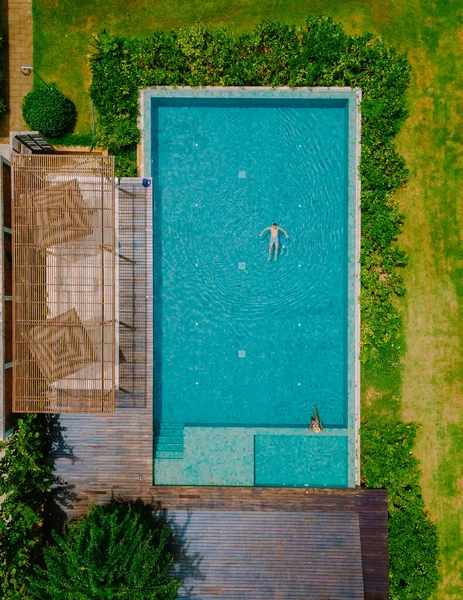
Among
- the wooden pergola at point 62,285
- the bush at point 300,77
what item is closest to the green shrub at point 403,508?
the bush at point 300,77

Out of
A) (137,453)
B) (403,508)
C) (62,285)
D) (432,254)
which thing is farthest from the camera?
(432,254)

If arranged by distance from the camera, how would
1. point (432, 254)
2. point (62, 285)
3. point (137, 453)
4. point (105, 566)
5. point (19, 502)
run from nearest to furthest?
1. point (105, 566)
2. point (19, 502)
3. point (62, 285)
4. point (137, 453)
5. point (432, 254)

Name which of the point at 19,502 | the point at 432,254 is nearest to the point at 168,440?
the point at 19,502

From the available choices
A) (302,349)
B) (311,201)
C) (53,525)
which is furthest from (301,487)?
(311,201)

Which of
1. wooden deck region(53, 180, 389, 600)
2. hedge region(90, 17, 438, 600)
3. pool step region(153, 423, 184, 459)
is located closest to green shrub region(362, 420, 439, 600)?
hedge region(90, 17, 438, 600)

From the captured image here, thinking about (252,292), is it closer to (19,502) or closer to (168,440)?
(168,440)

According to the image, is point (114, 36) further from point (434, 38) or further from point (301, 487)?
point (301, 487)

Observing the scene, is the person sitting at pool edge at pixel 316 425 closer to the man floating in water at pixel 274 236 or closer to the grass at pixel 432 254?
the grass at pixel 432 254
